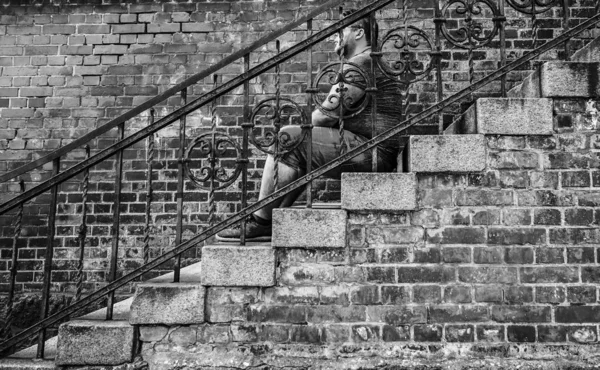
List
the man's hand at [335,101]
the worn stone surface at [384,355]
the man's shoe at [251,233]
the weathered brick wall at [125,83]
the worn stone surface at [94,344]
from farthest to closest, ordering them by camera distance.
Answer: the weathered brick wall at [125,83] < the man's shoe at [251,233] < the man's hand at [335,101] < the worn stone surface at [94,344] < the worn stone surface at [384,355]

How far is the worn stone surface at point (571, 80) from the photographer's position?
10.6 ft

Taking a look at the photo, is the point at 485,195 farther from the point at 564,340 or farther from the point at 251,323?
the point at 251,323

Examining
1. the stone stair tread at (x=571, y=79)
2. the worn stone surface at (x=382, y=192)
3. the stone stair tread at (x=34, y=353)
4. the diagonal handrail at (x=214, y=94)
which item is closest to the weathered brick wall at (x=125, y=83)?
the stone stair tread at (x=34, y=353)

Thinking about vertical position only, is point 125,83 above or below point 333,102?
above

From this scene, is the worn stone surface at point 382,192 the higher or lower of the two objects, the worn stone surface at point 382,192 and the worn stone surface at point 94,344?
the higher

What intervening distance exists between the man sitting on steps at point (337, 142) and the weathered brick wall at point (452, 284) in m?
0.41

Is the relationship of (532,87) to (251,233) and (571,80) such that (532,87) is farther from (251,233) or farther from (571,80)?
(251,233)

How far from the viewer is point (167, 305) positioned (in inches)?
125

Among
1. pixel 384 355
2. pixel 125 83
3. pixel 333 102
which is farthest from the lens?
pixel 125 83

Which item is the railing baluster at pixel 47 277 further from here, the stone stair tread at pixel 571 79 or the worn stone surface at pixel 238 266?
the stone stair tread at pixel 571 79

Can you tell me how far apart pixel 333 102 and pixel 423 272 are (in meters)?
1.37

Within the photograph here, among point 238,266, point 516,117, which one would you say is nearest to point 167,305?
point 238,266

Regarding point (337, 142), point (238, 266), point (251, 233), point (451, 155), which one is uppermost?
point (337, 142)

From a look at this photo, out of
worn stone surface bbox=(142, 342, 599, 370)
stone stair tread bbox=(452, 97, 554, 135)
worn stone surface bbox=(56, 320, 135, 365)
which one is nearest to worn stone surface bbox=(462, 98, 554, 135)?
stone stair tread bbox=(452, 97, 554, 135)
